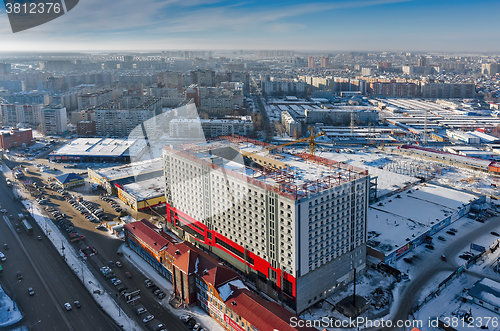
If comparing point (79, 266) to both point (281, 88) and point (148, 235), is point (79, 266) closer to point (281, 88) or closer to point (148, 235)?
point (148, 235)

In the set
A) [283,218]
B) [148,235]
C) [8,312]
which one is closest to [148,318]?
[148,235]

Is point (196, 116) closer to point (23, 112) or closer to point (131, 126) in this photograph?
point (131, 126)

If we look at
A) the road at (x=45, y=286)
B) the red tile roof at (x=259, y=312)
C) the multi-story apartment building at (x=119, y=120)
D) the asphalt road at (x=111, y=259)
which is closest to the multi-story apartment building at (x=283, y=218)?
the red tile roof at (x=259, y=312)

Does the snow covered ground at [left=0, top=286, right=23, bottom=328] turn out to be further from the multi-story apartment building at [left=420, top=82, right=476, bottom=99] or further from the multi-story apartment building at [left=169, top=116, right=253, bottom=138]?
the multi-story apartment building at [left=420, top=82, right=476, bottom=99]

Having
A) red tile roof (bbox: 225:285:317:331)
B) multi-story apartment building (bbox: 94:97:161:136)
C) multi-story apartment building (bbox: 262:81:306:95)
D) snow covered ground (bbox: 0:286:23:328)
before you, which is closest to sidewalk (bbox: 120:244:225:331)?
red tile roof (bbox: 225:285:317:331)

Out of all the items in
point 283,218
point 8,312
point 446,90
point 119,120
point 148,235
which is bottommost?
point 8,312

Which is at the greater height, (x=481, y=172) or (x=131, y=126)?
(x=131, y=126)

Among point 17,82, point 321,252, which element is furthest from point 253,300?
point 17,82
